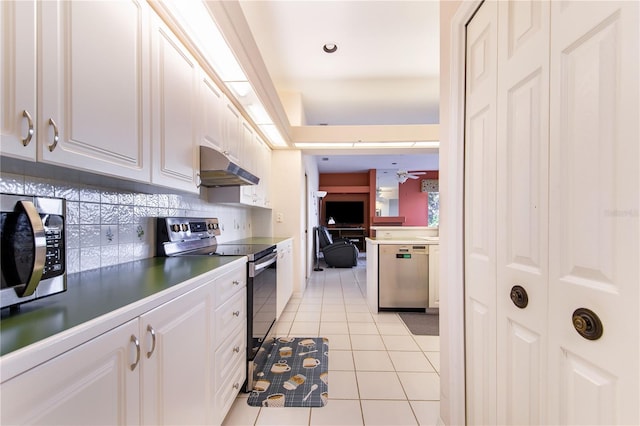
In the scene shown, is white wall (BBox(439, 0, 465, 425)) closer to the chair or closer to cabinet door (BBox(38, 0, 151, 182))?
cabinet door (BBox(38, 0, 151, 182))

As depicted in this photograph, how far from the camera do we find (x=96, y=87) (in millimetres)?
1016

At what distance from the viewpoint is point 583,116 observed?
2.18 ft

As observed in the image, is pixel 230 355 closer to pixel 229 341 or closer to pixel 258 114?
pixel 229 341

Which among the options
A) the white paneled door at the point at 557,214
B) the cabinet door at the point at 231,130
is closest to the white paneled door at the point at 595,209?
the white paneled door at the point at 557,214

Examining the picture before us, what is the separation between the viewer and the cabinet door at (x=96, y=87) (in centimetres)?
85

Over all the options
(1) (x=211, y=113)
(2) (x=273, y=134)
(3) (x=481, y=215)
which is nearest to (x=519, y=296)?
(3) (x=481, y=215)

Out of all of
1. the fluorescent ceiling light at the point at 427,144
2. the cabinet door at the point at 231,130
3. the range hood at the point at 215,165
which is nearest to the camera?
the range hood at the point at 215,165

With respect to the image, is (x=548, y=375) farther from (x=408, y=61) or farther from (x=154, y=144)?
(x=408, y=61)

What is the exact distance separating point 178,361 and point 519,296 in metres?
1.28

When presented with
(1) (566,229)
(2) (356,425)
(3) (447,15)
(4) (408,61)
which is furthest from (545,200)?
(4) (408,61)

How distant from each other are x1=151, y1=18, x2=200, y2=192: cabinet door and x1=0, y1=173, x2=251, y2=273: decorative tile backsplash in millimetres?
311

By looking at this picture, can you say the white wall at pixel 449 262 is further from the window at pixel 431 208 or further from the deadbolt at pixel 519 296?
the window at pixel 431 208

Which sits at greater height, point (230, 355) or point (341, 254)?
point (230, 355)

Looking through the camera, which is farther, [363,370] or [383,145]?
[383,145]
